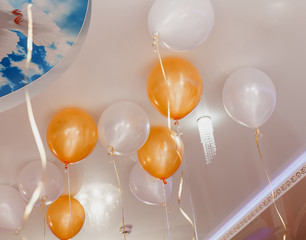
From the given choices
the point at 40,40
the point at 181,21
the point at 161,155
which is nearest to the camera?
the point at 181,21

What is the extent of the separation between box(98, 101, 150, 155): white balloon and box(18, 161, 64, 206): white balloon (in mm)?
598

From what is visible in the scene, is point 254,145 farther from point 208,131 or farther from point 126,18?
point 126,18

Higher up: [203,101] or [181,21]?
[203,101]

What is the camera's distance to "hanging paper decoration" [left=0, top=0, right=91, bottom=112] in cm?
179

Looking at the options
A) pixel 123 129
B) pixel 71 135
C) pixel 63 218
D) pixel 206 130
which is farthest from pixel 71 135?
pixel 206 130

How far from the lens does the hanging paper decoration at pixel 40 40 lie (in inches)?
70.7

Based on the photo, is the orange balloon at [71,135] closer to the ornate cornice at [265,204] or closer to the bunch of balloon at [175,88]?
the bunch of balloon at [175,88]

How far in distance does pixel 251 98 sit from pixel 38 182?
1417 mm

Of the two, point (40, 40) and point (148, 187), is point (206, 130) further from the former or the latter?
point (40, 40)

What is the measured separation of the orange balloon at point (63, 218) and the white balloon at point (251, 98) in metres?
1.32

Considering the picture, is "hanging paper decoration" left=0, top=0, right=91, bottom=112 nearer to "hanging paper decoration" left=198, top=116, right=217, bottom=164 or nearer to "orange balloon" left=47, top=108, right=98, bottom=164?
"orange balloon" left=47, top=108, right=98, bottom=164

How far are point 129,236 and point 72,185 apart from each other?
131 centimetres

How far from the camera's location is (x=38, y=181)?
2533 mm

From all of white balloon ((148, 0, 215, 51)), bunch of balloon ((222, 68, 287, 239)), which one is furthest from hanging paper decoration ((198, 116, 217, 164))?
white balloon ((148, 0, 215, 51))
